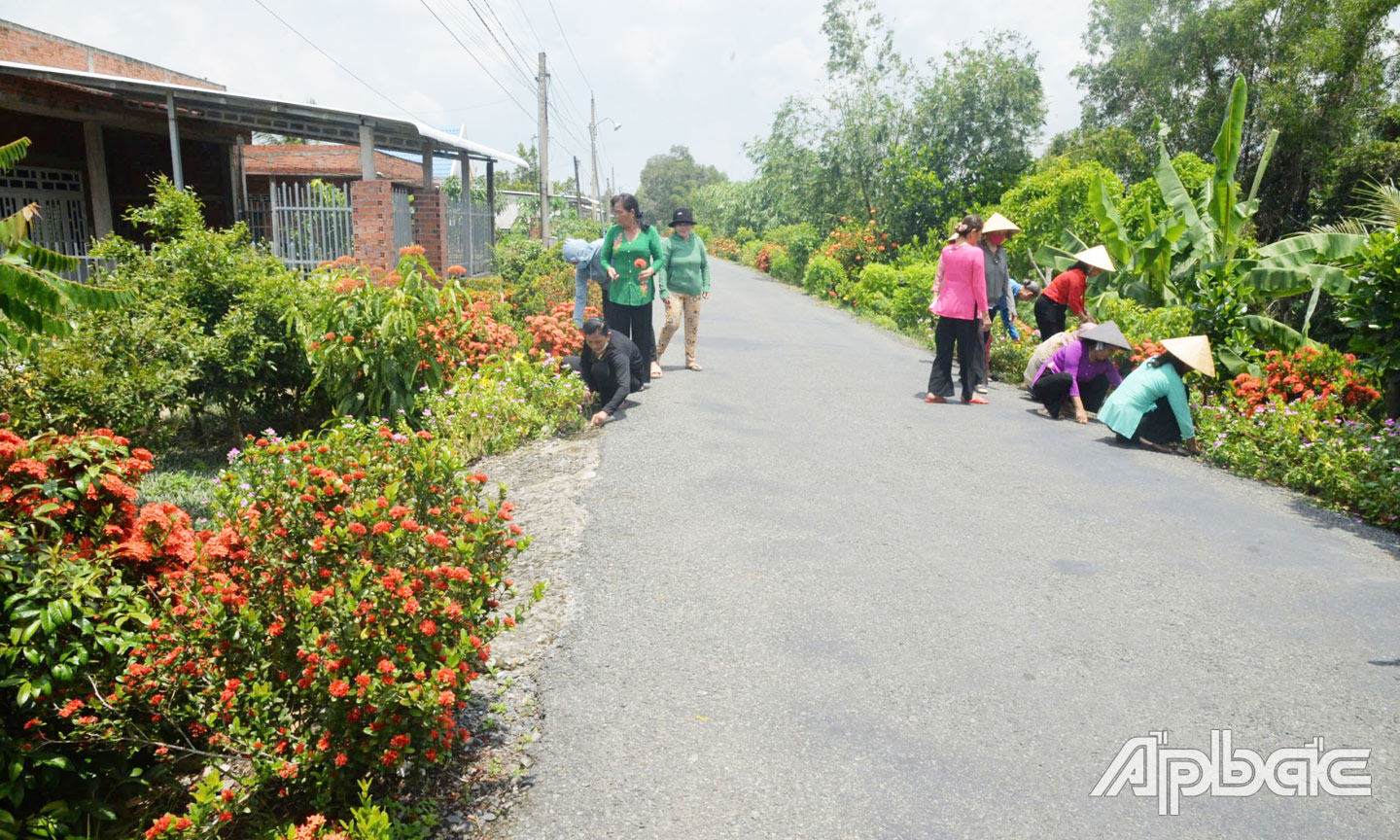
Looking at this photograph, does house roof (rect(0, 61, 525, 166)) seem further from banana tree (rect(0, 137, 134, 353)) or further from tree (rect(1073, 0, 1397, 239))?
tree (rect(1073, 0, 1397, 239))

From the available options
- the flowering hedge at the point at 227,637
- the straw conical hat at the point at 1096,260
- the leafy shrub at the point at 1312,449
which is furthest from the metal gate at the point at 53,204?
Answer: the leafy shrub at the point at 1312,449

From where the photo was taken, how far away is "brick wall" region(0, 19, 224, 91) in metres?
18.8

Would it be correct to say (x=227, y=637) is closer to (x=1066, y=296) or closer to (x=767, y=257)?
(x=1066, y=296)

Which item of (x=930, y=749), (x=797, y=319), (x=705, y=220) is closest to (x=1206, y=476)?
(x=930, y=749)

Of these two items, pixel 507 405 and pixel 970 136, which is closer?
pixel 507 405

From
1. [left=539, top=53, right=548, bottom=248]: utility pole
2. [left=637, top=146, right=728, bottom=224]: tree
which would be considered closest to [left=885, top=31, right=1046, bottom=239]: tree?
[left=539, top=53, right=548, bottom=248]: utility pole

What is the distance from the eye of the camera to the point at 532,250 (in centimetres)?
1856

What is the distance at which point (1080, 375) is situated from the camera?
945 centimetres

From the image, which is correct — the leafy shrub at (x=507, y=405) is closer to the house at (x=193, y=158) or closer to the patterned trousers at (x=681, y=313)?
the patterned trousers at (x=681, y=313)

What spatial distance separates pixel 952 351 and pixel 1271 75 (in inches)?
838

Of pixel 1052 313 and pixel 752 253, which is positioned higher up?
pixel 752 253

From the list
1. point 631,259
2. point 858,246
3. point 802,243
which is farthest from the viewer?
point 802,243

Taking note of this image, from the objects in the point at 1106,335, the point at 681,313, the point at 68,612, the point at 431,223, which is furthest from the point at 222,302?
the point at 431,223

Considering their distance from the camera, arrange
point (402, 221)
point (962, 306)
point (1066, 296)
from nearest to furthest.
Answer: point (962, 306), point (1066, 296), point (402, 221)
